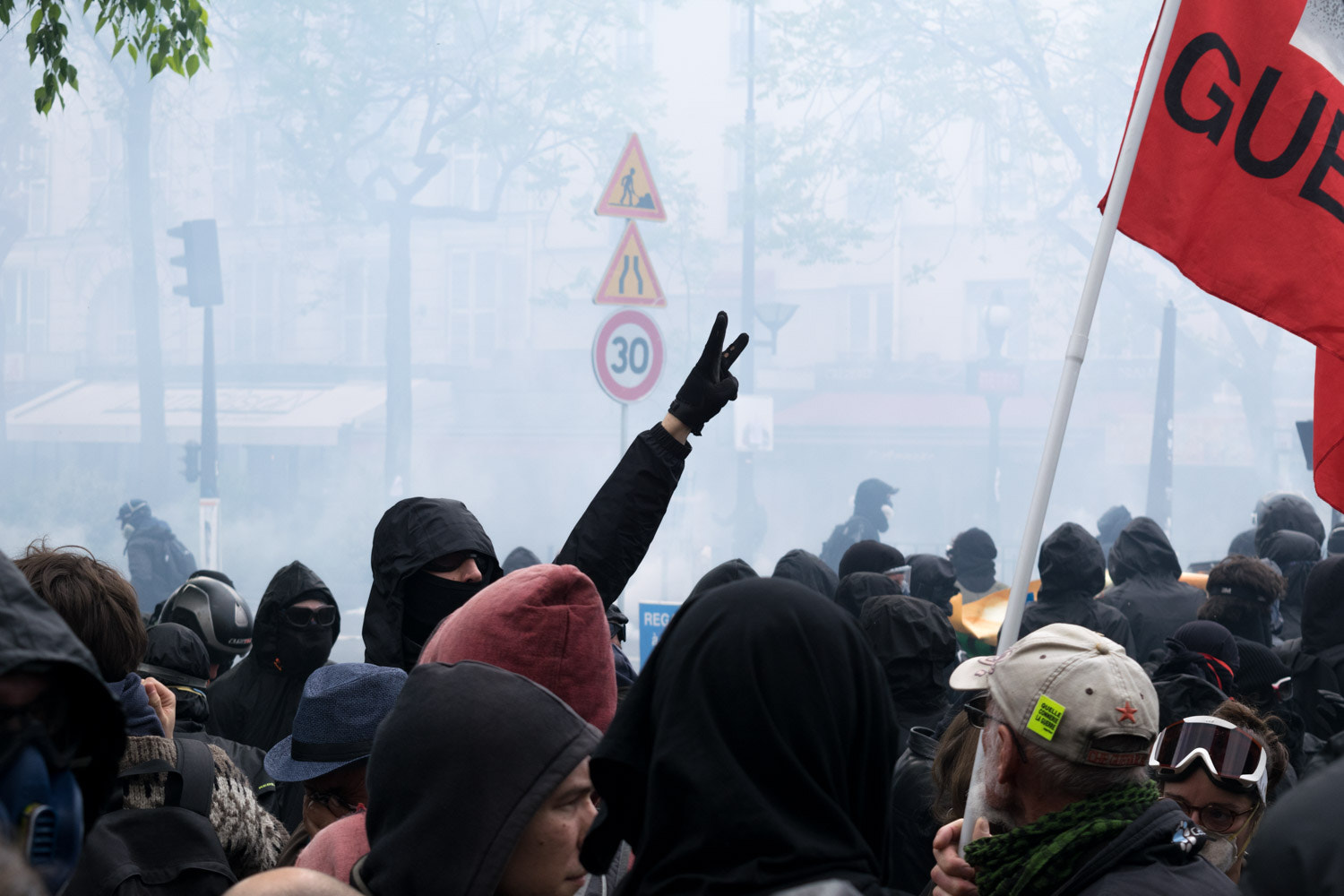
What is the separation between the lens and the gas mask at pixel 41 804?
92cm

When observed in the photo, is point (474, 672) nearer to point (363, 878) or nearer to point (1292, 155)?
point (363, 878)

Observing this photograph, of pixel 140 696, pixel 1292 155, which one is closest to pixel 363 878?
pixel 140 696

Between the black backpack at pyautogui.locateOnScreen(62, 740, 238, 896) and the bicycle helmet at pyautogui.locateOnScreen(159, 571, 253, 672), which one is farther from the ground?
the black backpack at pyautogui.locateOnScreen(62, 740, 238, 896)

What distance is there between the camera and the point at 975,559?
331 inches

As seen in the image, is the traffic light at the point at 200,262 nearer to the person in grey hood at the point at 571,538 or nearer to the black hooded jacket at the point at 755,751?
the person in grey hood at the point at 571,538

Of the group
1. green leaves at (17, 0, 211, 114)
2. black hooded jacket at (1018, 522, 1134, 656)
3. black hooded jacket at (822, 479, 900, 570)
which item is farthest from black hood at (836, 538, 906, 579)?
black hooded jacket at (822, 479, 900, 570)

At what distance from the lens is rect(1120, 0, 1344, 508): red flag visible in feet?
10.5

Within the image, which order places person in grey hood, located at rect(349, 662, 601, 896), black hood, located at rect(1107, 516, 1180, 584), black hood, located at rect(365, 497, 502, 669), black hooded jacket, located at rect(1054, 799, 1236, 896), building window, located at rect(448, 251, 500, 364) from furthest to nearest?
building window, located at rect(448, 251, 500, 364) < black hood, located at rect(1107, 516, 1180, 584) < black hood, located at rect(365, 497, 502, 669) < black hooded jacket, located at rect(1054, 799, 1236, 896) < person in grey hood, located at rect(349, 662, 601, 896)

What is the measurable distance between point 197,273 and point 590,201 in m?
5.57

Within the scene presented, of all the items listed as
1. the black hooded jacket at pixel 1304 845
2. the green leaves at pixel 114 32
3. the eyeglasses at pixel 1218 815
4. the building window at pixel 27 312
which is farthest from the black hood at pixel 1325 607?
the building window at pixel 27 312

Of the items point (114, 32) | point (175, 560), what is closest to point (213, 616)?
point (114, 32)

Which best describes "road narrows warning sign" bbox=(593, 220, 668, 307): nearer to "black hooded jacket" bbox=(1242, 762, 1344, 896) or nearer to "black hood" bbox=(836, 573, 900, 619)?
"black hood" bbox=(836, 573, 900, 619)

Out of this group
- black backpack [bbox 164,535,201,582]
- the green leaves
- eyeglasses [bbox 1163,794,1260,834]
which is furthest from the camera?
black backpack [bbox 164,535,201,582]

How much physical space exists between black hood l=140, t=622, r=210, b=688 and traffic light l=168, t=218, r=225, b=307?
10.7 metres
